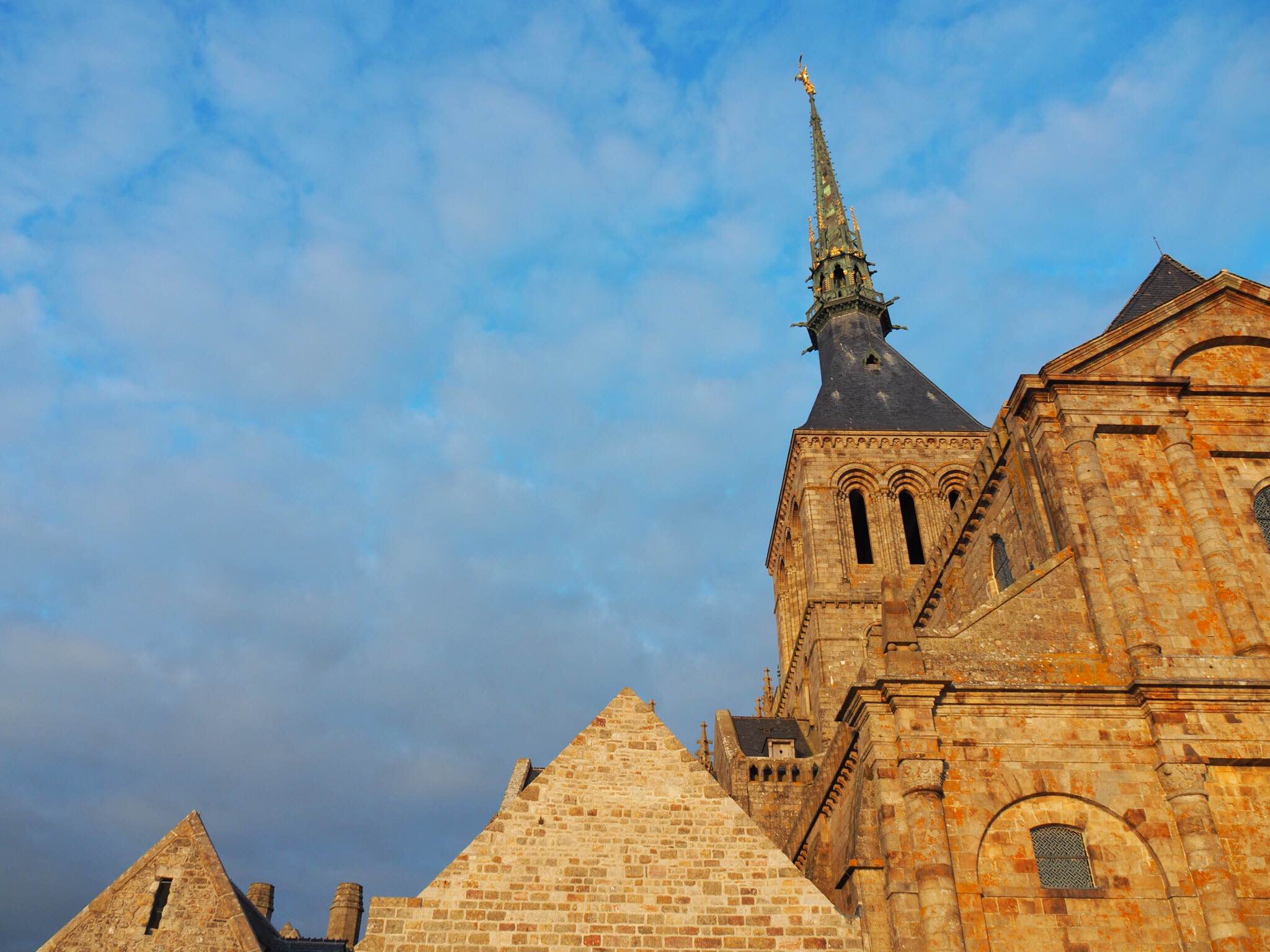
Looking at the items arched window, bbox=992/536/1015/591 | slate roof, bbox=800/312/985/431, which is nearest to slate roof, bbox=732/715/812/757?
slate roof, bbox=800/312/985/431

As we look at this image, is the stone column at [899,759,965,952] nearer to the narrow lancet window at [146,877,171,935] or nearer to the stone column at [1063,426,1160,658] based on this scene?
the stone column at [1063,426,1160,658]

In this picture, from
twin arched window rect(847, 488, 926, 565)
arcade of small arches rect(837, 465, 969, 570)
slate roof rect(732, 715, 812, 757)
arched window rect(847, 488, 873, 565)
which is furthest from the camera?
twin arched window rect(847, 488, 926, 565)

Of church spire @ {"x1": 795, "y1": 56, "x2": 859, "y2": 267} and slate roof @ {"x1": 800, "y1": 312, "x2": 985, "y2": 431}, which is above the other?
church spire @ {"x1": 795, "y1": 56, "x2": 859, "y2": 267}

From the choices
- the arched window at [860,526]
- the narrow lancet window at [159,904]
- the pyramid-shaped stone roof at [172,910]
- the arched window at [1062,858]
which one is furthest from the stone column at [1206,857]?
the arched window at [860,526]

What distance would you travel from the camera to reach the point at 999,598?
14.4 metres

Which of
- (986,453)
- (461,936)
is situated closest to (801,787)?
(986,453)

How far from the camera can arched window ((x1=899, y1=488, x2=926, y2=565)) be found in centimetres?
3881

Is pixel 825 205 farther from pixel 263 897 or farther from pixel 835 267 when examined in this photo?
pixel 263 897

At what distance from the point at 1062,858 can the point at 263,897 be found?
14536mm

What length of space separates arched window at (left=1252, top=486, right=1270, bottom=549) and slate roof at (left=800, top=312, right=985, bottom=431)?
24.8 metres

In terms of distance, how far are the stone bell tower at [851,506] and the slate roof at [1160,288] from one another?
52.5 ft

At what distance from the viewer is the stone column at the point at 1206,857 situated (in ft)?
37.5

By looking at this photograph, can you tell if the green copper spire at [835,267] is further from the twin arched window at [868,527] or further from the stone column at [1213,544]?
the stone column at [1213,544]

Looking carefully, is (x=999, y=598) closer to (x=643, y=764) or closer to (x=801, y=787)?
(x=643, y=764)
